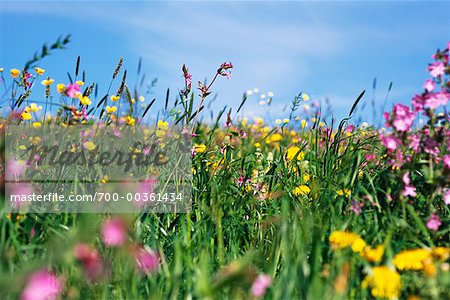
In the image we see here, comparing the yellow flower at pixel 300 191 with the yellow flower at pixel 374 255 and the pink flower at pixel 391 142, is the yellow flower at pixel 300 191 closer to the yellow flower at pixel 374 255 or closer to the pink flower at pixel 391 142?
the pink flower at pixel 391 142

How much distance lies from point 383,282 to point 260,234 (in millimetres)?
1208

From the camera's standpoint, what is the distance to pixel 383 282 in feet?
6.50

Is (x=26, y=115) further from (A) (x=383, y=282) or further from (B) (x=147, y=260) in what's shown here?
(A) (x=383, y=282)

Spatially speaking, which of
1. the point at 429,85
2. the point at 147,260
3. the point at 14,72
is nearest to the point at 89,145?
the point at 14,72

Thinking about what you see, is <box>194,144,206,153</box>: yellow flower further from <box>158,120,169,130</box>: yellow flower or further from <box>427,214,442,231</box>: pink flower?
<box>427,214,442,231</box>: pink flower

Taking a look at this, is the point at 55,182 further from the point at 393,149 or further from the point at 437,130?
the point at 437,130

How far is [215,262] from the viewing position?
256 centimetres

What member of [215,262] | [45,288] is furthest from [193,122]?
[45,288]

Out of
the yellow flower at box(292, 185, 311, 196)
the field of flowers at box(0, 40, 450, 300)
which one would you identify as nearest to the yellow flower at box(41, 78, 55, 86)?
the field of flowers at box(0, 40, 450, 300)

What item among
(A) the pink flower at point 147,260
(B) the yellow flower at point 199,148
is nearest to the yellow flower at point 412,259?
(A) the pink flower at point 147,260

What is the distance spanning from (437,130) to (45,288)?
6.07 feet

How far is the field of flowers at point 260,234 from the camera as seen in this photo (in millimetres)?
2027

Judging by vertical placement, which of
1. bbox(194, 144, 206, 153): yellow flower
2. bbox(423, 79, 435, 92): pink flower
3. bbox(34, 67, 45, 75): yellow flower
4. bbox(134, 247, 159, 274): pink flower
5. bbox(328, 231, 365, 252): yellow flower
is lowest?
bbox(134, 247, 159, 274): pink flower

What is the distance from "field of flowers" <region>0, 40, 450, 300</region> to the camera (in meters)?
2.03
